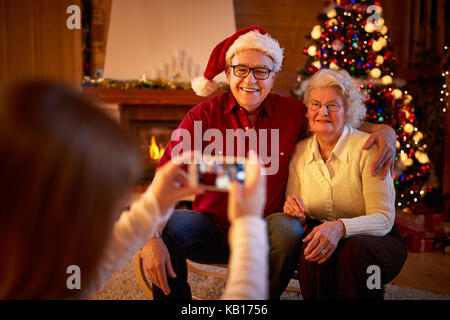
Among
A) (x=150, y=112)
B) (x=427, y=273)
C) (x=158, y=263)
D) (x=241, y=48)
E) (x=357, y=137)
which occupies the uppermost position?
(x=241, y=48)

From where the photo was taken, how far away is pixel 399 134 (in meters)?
2.71

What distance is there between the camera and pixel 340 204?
131 centimetres

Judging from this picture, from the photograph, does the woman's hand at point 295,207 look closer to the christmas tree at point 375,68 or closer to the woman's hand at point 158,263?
the woman's hand at point 158,263

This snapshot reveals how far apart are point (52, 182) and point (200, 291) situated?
1.47 metres

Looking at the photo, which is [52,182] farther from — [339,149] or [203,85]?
[203,85]

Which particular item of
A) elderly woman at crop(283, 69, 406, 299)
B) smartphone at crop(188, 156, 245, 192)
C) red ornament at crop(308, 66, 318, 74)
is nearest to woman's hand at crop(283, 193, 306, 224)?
elderly woman at crop(283, 69, 406, 299)

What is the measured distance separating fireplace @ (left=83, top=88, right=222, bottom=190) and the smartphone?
2.57m

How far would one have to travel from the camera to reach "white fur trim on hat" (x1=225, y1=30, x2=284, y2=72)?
1.44 m

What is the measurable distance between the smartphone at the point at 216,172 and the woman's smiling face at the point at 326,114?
2.20 ft

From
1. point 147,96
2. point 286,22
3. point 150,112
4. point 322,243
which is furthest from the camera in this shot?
point 286,22

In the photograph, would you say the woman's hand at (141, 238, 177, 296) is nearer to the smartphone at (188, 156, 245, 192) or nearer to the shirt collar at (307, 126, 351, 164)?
the smartphone at (188, 156, 245, 192)

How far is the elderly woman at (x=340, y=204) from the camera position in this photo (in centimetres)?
110

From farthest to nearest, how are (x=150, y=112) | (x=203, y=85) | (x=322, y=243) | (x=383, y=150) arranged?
1. (x=150, y=112)
2. (x=203, y=85)
3. (x=383, y=150)
4. (x=322, y=243)

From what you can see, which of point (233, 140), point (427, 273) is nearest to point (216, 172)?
point (233, 140)
